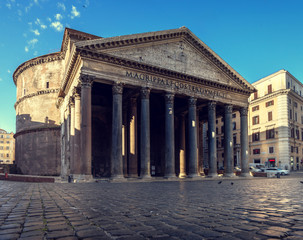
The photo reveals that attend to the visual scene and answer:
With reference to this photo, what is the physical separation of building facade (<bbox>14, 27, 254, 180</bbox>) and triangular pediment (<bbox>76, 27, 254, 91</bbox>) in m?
0.09

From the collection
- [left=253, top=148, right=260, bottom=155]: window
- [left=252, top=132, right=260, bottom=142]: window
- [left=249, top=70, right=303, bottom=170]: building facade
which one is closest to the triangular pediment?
[left=249, top=70, right=303, bottom=170]: building facade

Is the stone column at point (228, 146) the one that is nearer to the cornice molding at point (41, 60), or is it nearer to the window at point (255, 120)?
the window at point (255, 120)

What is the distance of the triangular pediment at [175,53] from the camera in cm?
2224

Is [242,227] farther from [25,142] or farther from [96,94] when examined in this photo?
[25,142]

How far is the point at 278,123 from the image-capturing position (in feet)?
143

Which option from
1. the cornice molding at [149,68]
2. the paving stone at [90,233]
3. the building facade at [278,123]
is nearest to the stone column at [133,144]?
the cornice molding at [149,68]

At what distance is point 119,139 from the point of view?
69.7 ft

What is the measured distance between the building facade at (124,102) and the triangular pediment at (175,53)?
89mm

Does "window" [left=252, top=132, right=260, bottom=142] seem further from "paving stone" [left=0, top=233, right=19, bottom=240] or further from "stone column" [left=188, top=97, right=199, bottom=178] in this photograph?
"paving stone" [left=0, top=233, right=19, bottom=240]

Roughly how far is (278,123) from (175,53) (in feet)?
83.2

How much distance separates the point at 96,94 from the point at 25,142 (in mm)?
14566

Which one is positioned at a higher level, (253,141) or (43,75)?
(43,75)

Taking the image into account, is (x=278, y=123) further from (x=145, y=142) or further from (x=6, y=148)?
(x=6, y=148)

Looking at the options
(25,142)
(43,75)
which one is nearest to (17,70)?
(43,75)
